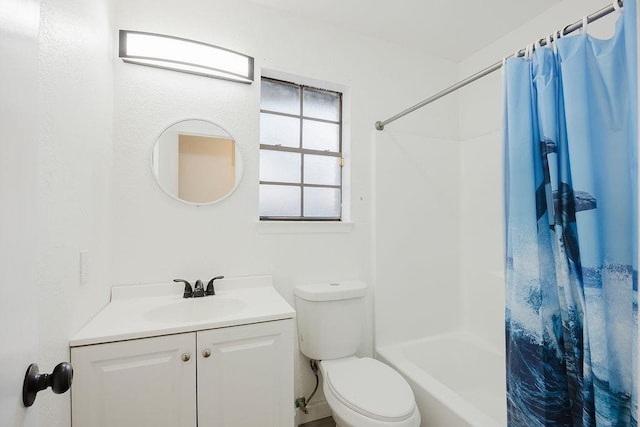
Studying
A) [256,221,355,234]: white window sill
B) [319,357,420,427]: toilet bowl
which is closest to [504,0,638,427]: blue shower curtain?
[319,357,420,427]: toilet bowl

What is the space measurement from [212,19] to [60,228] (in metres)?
1.39

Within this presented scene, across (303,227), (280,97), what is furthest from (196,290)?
(280,97)

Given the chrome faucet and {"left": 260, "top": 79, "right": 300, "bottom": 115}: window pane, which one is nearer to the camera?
the chrome faucet

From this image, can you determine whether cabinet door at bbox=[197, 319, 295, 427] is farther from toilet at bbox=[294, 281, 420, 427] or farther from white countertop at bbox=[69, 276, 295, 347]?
toilet at bbox=[294, 281, 420, 427]

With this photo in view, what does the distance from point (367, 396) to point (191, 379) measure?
2.55 feet

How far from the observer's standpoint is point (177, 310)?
142 cm

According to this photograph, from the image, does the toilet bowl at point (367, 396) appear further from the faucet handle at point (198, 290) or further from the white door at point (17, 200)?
the white door at point (17, 200)

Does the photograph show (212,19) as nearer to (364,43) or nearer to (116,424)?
(364,43)

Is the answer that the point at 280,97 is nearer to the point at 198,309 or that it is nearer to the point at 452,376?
the point at 198,309

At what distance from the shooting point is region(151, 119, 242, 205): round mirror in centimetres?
155

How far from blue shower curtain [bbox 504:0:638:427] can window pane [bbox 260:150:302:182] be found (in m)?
1.23

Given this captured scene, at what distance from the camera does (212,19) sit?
1637 mm

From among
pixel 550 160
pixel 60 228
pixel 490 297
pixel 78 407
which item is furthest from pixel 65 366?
pixel 490 297

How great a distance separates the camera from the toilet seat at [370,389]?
47.9 inches
